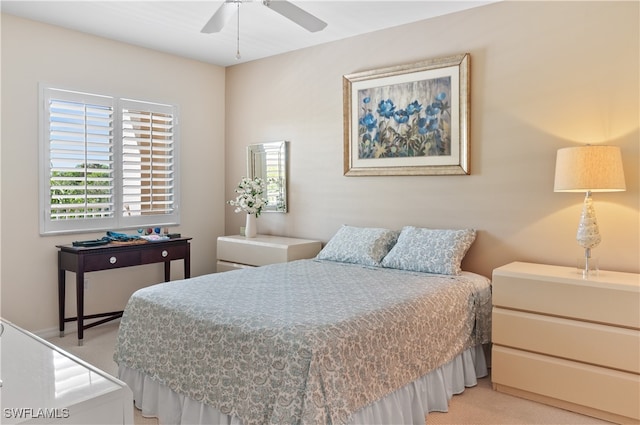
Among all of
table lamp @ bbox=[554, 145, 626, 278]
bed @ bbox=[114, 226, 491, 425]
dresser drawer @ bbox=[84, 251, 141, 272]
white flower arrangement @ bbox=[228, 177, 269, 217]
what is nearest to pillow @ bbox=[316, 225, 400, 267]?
bed @ bbox=[114, 226, 491, 425]

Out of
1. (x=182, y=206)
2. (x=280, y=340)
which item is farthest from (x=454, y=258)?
(x=182, y=206)

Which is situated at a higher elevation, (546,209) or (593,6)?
(593,6)

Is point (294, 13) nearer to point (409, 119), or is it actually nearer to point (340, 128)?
point (409, 119)

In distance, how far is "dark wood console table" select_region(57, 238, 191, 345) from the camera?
3.84m

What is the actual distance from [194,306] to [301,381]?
0.84 m

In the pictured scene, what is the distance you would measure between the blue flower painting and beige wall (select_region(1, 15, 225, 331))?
1.97 m

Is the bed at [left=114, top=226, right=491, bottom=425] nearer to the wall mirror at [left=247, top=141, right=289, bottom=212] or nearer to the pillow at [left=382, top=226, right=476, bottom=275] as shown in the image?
the pillow at [left=382, top=226, right=476, bottom=275]

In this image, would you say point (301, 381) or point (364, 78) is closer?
point (301, 381)

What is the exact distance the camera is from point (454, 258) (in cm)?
338

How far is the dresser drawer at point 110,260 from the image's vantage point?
386cm

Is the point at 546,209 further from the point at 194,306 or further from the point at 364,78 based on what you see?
the point at 194,306

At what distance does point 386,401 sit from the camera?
7.61 feet

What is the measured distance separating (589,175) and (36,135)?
412 centimetres

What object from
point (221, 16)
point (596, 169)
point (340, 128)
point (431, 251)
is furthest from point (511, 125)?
point (221, 16)
